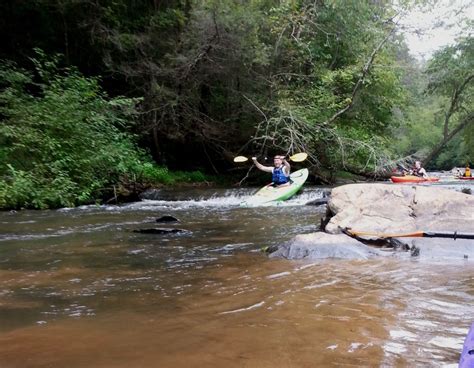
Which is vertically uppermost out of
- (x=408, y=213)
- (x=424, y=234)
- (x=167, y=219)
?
(x=408, y=213)

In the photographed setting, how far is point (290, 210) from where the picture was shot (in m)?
9.23

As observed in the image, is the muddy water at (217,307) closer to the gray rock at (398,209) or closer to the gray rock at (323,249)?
the gray rock at (323,249)

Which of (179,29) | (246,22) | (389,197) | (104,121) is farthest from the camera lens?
(179,29)

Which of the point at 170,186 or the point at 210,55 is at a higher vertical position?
the point at 210,55

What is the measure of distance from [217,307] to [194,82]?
1141 cm

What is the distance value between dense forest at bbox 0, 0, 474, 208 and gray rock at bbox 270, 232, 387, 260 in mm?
6924

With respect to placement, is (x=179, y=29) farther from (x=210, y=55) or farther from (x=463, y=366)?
(x=463, y=366)

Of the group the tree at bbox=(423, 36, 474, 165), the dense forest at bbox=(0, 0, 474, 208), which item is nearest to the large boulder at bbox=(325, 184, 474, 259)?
the dense forest at bbox=(0, 0, 474, 208)

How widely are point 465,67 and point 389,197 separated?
16.6 meters

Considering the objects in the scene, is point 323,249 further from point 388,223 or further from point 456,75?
point 456,75

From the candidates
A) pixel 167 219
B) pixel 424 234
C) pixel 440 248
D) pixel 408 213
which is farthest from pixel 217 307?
pixel 167 219

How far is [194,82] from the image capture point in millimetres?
13672

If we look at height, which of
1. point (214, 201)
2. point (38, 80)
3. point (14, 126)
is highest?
point (38, 80)

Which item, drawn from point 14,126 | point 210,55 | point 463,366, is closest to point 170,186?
point 210,55
